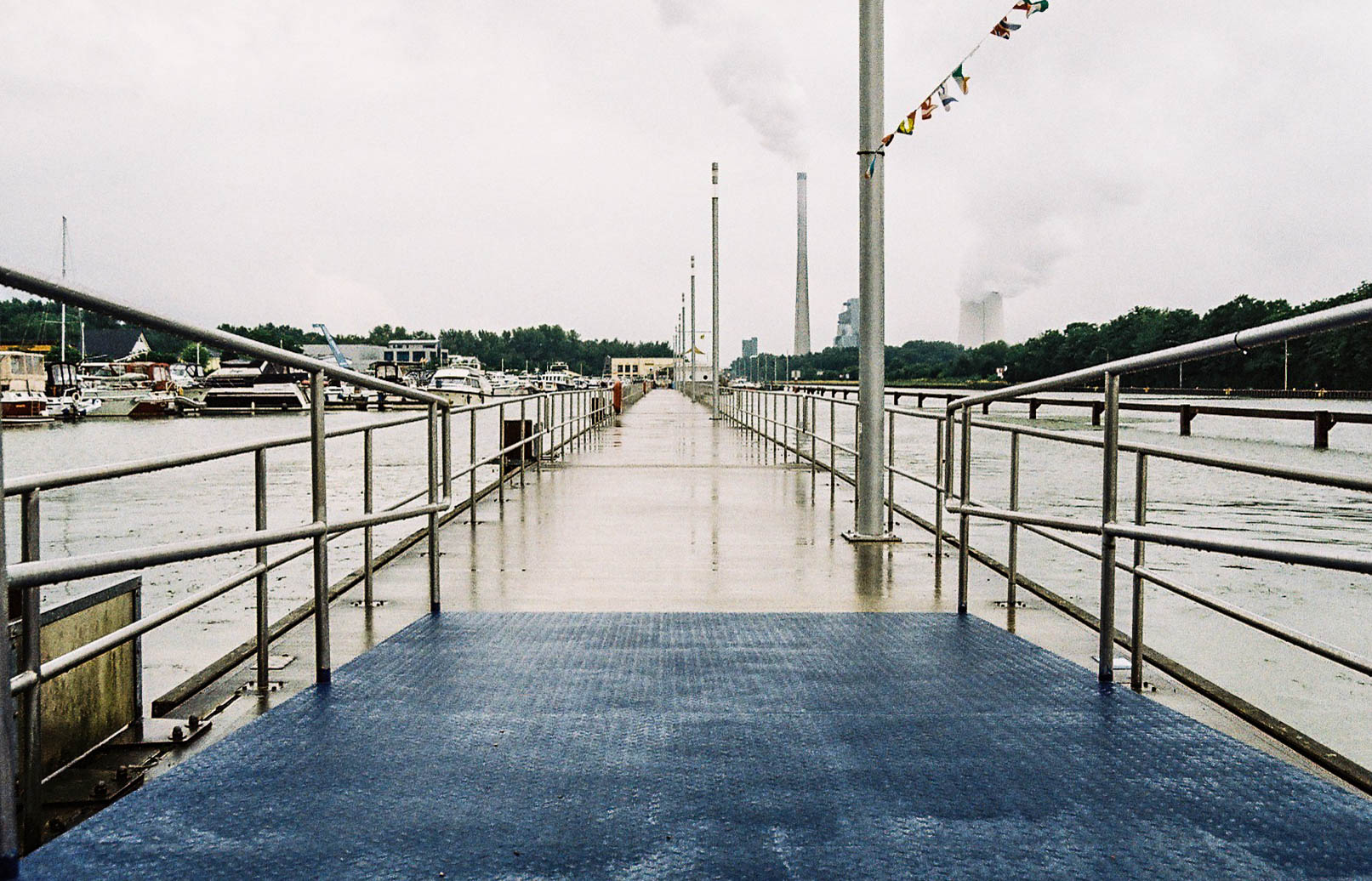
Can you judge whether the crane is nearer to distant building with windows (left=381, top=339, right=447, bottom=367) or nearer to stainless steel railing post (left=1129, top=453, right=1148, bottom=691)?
stainless steel railing post (left=1129, top=453, right=1148, bottom=691)

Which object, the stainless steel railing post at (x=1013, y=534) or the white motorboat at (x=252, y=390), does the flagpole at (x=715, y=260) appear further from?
the stainless steel railing post at (x=1013, y=534)

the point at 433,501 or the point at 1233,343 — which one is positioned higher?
the point at 1233,343

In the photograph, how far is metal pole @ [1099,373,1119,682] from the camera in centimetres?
357

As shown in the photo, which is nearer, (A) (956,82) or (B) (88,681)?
(B) (88,681)

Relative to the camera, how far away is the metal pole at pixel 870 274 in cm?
748

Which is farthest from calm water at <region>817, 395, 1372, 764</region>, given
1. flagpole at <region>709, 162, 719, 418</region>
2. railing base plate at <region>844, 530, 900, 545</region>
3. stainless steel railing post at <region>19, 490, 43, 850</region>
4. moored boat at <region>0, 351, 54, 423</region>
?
moored boat at <region>0, 351, 54, 423</region>

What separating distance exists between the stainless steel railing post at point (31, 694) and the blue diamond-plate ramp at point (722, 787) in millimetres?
181

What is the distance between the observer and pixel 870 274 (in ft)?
25.1

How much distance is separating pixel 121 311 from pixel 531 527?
609cm

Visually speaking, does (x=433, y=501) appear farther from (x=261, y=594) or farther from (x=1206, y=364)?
(x=1206, y=364)

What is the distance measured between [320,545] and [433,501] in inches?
53.3

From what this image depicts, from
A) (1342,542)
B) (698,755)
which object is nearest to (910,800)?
(698,755)

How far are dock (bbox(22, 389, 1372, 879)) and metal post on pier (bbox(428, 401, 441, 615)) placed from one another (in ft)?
0.61

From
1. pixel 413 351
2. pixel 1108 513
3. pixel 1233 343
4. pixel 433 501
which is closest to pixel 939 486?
pixel 1108 513
